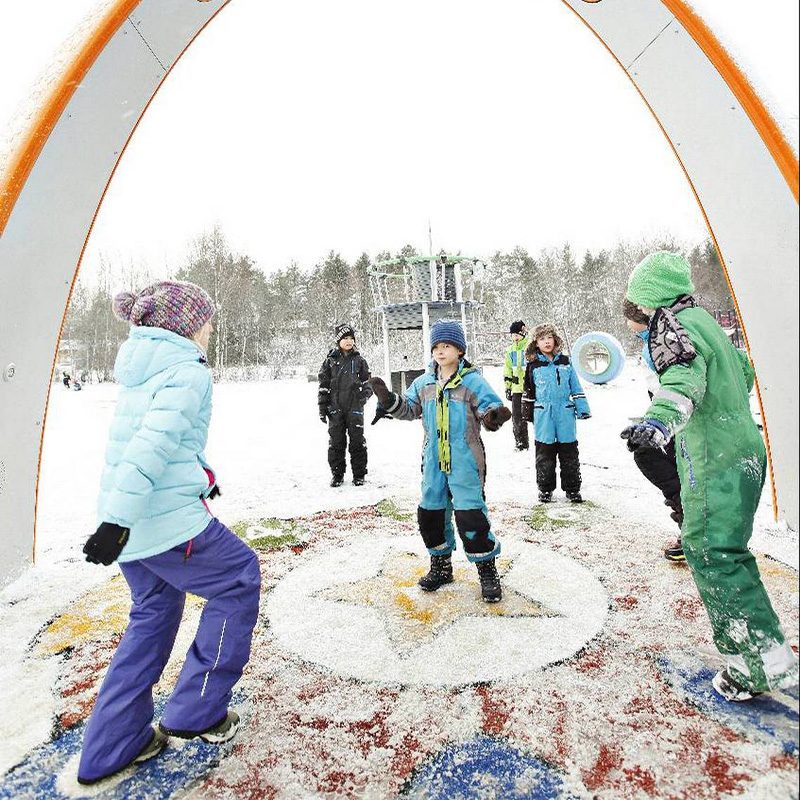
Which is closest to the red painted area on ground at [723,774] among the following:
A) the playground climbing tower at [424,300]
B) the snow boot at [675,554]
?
the snow boot at [675,554]

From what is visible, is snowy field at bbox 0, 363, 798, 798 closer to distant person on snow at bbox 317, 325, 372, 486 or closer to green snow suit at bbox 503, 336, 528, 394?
distant person on snow at bbox 317, 325, 372, 486

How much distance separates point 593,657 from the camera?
2.63m

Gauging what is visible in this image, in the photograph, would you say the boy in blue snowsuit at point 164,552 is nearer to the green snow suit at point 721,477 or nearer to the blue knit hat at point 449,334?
the blue knit hat at point 449,334

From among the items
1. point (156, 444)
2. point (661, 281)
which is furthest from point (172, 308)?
point (661, 281)

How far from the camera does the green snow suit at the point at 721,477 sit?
199 cm

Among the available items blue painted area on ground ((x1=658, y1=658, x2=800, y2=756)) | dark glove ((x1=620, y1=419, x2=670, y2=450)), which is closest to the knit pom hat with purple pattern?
dark glove ((x1=620, y1=419, x2=670, y2=450))

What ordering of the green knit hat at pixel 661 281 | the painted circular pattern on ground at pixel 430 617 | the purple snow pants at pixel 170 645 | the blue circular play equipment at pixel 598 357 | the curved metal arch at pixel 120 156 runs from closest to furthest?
the curved metal arch at pixel 120 156 < the purple snow pants at pixel 170 645 < the green knit hat at pixel 661 281 < the painted circular pattern on ground at pixel 430 617 < the blue circular play equipment at pixel 598 357

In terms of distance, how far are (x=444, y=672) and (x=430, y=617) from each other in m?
0.56

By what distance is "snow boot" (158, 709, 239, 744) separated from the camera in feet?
6.86

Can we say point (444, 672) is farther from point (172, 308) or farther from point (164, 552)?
point (172, 308)

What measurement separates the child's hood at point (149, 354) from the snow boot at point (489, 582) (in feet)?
7.20

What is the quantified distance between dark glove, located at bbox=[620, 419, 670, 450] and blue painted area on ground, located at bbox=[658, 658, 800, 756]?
828 mm

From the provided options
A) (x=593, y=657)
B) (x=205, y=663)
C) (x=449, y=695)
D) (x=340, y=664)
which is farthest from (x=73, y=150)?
(x=593, y=657)

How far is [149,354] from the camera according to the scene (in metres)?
2.05
